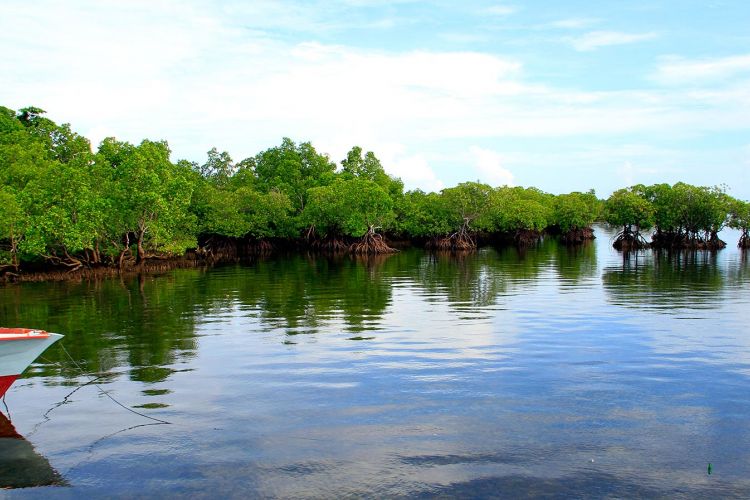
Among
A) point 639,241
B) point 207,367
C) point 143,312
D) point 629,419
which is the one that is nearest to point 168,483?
point 207,367

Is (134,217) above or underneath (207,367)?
above

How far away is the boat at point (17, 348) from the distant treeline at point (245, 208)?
23.8 metres

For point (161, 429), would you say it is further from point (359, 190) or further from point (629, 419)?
point (359, 190)

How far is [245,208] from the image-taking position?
2279 inches

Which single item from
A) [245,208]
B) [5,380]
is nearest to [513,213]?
[245,208]

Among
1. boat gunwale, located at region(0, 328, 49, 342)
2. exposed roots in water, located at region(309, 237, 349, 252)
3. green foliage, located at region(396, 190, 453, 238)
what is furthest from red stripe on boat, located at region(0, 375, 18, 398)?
green foliage, located at region(396, 190, 453, 238)

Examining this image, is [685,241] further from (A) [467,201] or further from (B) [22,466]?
(B) [22,466]

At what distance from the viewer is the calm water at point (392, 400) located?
7445 mm

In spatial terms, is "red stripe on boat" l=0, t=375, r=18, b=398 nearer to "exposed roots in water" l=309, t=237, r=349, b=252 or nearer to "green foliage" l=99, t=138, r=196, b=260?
"green foliage" l=99, t=138, r=196, b=260

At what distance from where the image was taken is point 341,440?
8594 millimetres

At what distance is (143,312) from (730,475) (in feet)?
60.0

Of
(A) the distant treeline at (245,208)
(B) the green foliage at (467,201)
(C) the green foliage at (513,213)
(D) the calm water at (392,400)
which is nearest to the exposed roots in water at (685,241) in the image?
(A) the distant treeline at (245,208)

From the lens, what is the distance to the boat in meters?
9.13

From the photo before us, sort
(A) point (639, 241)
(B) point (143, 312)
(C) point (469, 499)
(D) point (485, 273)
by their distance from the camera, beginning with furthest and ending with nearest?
1. (A) point (639, 241)
2. (D) point (485, 273)
3. (B) point (143, 312)
4. (C) point (469, 499)
